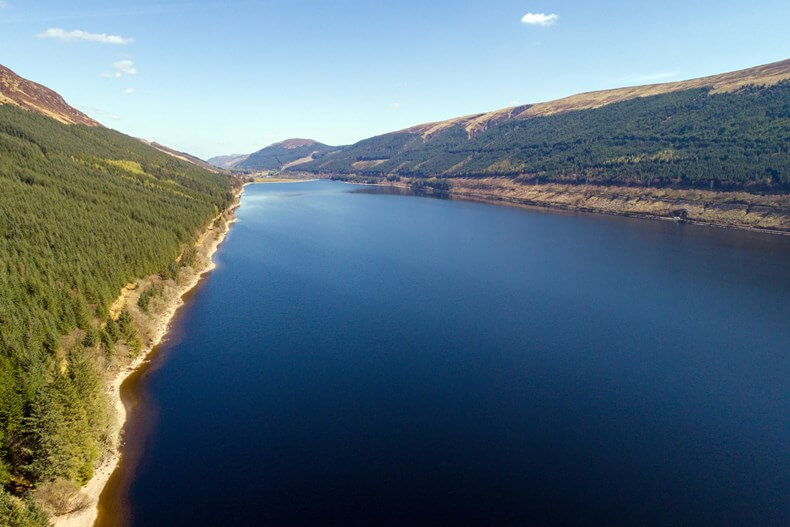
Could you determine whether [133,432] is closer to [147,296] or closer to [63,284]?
[63,284]

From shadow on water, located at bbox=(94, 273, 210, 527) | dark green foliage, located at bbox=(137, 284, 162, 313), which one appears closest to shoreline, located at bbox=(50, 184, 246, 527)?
shadow on water, located at bbox=(94, 273, 210, 527)

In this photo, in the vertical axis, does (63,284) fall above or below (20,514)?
above

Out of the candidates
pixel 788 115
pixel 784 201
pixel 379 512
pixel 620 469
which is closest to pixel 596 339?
pixel 620 469

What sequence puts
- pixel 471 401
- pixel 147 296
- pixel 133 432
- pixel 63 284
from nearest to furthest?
pixel 133 432 < pixel 471 401 < pixel 63 284 < pixel 147 296

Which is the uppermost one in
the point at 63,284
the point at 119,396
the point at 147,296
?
the point at 63,284

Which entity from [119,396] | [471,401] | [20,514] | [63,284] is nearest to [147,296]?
[63,284]

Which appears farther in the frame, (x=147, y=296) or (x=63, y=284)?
(x=147, y=296)

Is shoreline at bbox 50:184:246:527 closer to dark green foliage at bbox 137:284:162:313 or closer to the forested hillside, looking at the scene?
the forested hillside
